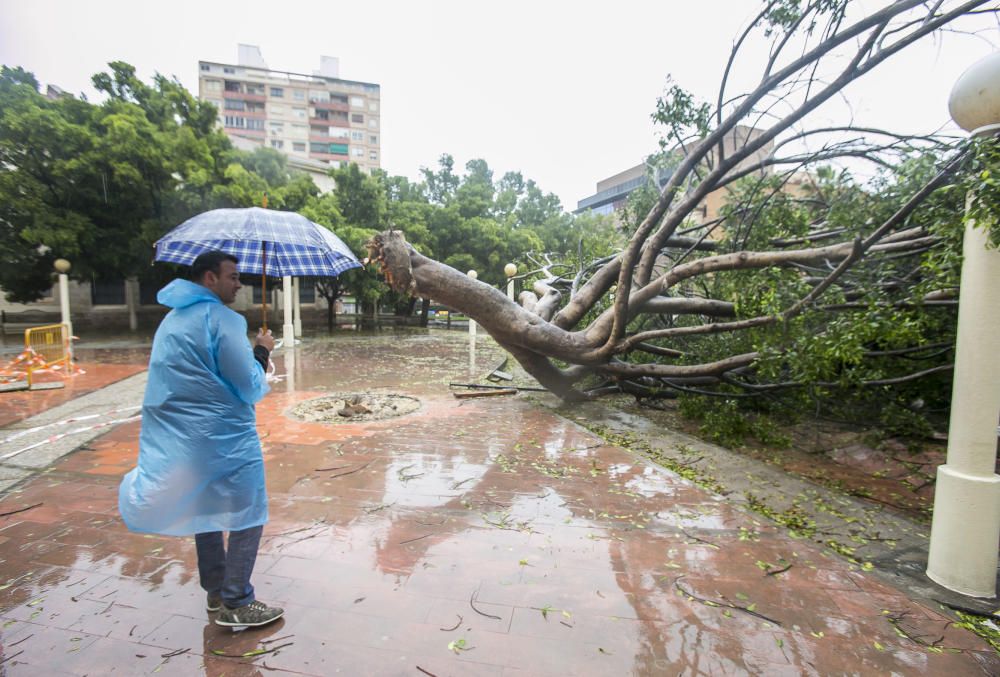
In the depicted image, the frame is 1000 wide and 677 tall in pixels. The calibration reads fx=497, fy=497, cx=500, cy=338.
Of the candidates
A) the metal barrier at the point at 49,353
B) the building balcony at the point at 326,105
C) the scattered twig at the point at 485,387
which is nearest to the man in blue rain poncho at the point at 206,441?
the scattered twig at the point at 485,387

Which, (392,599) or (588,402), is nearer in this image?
(392,599)

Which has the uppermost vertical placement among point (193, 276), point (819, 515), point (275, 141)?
point (275, 141)

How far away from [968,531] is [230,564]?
4.06 metres

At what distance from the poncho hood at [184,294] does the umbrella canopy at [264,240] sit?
1160mm

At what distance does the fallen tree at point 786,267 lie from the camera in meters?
4.22

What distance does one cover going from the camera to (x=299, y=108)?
5300cm

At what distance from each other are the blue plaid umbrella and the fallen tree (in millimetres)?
926

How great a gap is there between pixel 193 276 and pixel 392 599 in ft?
6.33

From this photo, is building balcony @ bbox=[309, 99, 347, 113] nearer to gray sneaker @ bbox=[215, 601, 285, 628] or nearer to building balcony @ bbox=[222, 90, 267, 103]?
building balcony @ bbox=[222, 90, 267, 103]

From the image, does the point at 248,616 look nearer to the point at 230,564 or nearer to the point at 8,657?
the point at 230,564

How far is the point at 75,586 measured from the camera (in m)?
2.71

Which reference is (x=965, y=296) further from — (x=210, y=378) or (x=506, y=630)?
(x=210, y=378)

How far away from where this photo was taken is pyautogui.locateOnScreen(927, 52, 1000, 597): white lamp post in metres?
2.81

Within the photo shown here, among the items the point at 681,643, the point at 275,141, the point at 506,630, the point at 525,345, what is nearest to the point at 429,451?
the point at 525,345
